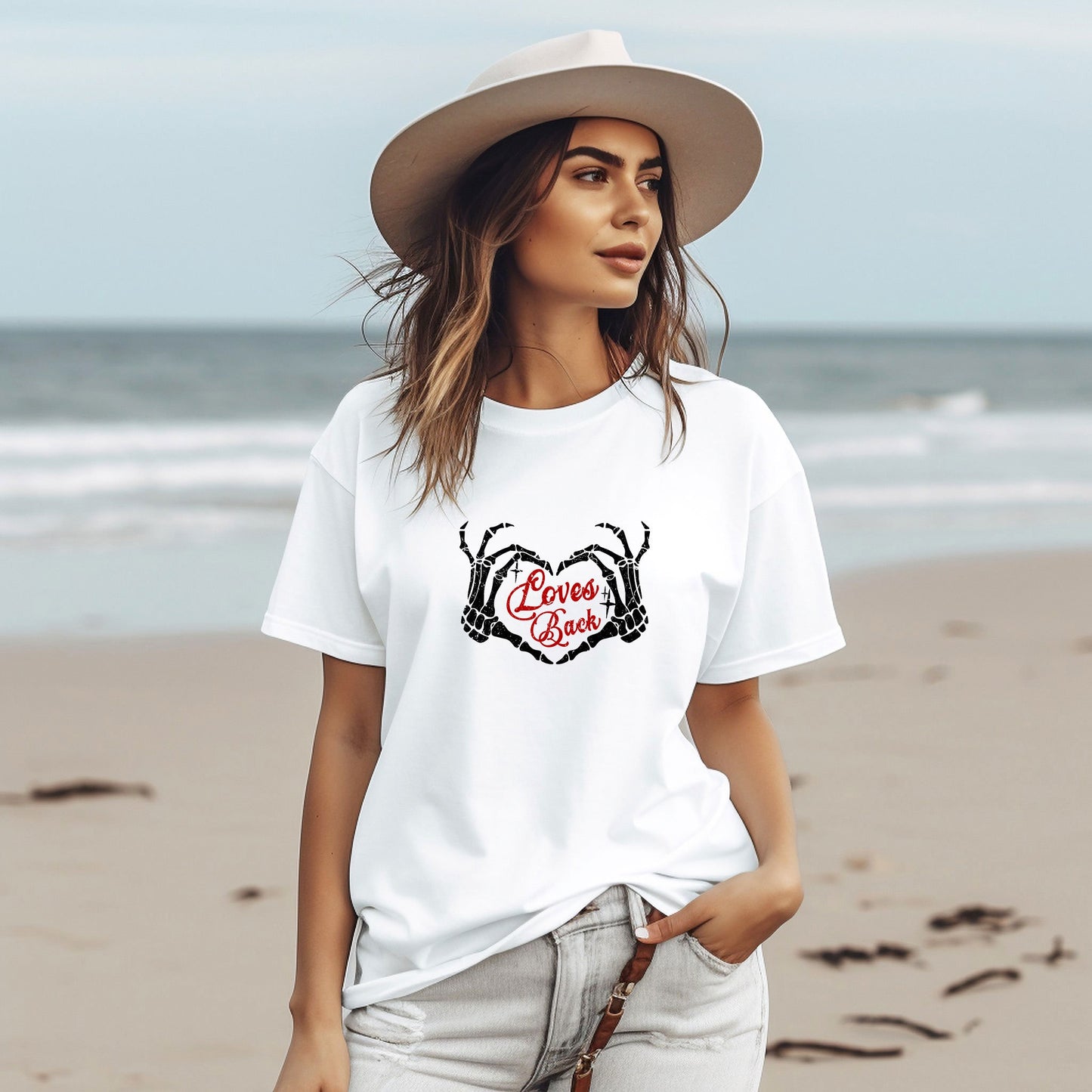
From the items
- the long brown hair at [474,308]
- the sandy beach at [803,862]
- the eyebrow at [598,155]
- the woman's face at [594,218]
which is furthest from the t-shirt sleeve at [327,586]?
the sandy beach at [803,862]

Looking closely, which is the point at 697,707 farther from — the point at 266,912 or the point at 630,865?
the point at 266,912

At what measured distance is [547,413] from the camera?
188 cm

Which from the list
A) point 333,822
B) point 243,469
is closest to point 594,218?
point 333,822

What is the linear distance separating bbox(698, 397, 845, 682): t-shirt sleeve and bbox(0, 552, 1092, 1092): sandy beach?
1.73m

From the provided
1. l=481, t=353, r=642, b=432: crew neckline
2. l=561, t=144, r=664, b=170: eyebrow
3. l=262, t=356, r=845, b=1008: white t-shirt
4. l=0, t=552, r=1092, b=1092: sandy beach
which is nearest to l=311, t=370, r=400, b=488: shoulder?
l=262, t=356, r=845, b=1008: white t-shirt

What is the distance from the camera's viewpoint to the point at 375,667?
1.91 m

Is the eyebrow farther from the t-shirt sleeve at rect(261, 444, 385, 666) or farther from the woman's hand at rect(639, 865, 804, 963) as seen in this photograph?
the woman's hand at rect(639, 865, 804, 963)

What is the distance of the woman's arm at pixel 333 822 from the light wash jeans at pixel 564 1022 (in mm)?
68

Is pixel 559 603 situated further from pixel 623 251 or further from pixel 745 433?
pixel 623 251

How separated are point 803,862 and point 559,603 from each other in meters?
2.94

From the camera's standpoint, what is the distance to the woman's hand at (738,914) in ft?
5.70

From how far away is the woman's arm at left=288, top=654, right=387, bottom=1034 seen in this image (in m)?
1.84

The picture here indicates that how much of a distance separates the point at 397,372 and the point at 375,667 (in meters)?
0.41

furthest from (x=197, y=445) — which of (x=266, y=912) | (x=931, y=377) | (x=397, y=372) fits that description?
(x=931, y=377)
